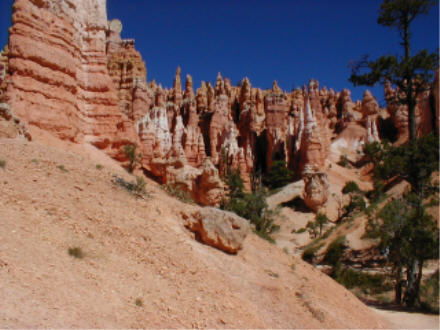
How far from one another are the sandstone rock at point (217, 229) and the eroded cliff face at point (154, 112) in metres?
7.95

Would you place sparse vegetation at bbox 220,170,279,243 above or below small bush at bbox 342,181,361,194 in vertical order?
below

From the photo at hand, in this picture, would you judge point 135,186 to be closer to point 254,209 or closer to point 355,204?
point 254,209

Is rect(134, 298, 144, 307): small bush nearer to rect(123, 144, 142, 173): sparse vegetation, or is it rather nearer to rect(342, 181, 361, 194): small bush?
rect(123, 144, 142, 173): sparse vegetation

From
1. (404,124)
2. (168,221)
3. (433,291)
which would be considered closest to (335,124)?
(404,124)

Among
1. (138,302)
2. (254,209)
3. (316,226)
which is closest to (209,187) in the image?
(254,209)

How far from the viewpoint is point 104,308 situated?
16.0ft

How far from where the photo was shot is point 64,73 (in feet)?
49.7

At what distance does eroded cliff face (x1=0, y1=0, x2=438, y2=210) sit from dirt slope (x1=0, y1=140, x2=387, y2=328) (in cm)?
555

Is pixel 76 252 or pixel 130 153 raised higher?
pixel 130 153

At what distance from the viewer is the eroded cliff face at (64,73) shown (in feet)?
45.6

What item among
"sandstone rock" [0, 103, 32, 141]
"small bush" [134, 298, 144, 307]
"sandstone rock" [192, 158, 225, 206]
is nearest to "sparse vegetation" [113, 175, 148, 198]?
"sandstone rock" [0, 103, 32, 141]

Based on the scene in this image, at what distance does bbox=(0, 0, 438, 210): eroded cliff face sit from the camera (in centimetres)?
1429

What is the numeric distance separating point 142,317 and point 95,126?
14.1 metres

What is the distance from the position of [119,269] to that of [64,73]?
1147 centimetres
